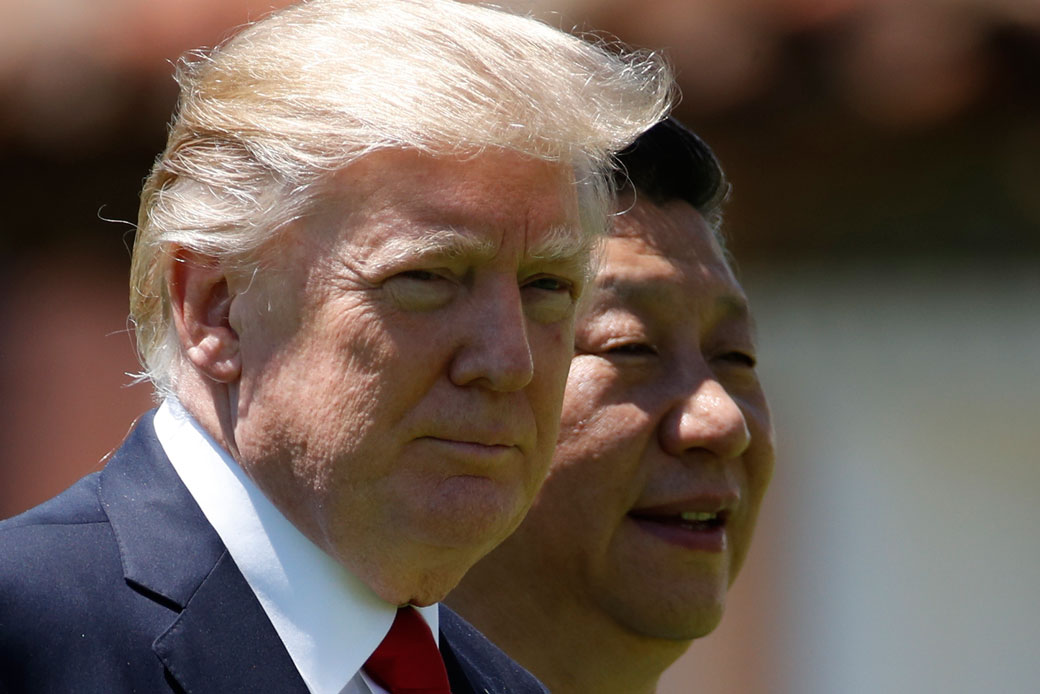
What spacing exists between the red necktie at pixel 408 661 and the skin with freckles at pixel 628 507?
0.59 m

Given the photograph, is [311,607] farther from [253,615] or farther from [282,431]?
[282,431]

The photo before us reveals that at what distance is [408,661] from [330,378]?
40cm

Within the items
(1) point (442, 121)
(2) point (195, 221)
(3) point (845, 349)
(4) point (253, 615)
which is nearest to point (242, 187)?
(2) point (195, 221)

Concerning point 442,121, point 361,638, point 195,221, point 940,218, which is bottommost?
point 940,218

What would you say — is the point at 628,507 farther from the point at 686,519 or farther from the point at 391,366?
the point at 391,366

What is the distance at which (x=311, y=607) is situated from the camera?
208cm

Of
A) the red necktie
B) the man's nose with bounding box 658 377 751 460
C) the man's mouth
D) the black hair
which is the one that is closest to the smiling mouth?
the man's mouth

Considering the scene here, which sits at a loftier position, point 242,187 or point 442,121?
point 442,121

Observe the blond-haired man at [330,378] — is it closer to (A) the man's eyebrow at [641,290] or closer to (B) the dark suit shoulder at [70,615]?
(B) the dark suit shoulder at [70,615]

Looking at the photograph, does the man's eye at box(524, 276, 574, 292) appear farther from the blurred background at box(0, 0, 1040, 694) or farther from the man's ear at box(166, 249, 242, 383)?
the blurred background at box(0, 0, 1040, 694)

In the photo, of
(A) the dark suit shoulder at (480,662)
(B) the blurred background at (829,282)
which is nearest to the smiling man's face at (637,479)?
(A) the dark suit shoulder at (480,662)

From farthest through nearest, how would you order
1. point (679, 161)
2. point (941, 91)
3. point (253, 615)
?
point (941, 91) < point (679, 161) < point (253, 615)

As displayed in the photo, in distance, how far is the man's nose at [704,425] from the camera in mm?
2744

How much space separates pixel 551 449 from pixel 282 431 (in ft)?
1.26
